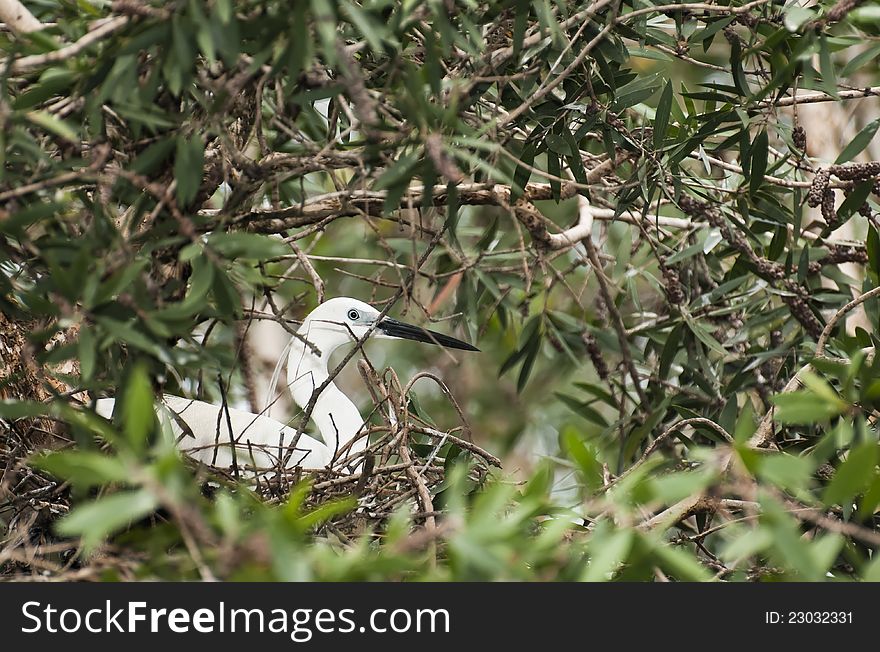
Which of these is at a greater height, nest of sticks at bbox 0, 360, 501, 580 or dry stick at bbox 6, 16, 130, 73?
dry stick at bbox 6, 16, 130, 73

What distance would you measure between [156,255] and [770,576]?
46.3 inches

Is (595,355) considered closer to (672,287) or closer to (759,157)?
(672,287)

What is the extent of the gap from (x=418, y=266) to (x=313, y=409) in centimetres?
75

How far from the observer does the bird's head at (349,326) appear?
297 centimetres

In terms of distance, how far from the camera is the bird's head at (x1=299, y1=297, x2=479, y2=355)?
2973 mm

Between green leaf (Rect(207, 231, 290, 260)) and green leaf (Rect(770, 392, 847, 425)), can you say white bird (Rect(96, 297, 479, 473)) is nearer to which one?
green leaf (Rect(207, 231, 290, 260))

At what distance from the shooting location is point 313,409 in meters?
2.58

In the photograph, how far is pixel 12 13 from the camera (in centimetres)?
170

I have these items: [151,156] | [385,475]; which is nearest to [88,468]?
[151,156]

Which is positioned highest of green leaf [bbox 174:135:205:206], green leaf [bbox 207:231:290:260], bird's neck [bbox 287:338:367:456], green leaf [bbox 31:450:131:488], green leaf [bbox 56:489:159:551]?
bird's neck [bbox 287:338:367:456]

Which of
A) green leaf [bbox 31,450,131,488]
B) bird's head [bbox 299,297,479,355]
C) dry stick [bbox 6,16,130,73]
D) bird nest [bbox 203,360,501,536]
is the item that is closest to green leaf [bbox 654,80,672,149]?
bird nest [bbox 203,360,501,536]

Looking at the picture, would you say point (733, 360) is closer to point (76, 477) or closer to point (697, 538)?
point (697, 538)

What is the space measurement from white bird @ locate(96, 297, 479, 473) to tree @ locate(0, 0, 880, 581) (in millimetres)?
137
